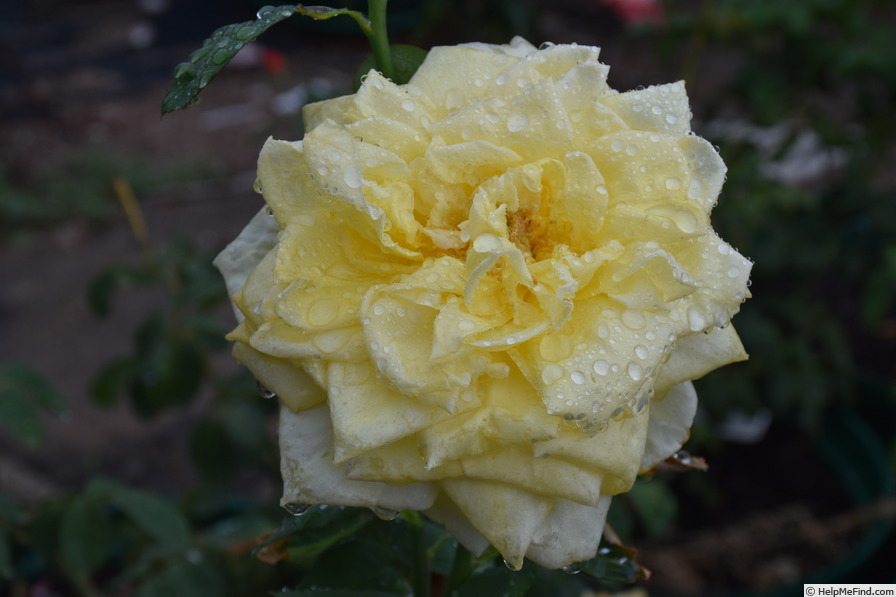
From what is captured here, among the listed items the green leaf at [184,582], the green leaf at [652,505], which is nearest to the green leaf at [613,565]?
the green leaf at [184,582]

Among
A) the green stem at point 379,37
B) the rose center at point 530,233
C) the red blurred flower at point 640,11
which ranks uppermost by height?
the green stem at point 379,37

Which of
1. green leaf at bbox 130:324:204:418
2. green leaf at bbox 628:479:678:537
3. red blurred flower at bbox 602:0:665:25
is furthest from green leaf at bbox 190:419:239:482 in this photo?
red blurred flower at bbox 602:0:665:25

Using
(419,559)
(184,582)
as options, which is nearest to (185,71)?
(419,559)

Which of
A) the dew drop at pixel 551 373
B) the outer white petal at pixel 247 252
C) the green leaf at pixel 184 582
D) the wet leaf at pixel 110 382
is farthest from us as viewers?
the wet leaf at pixel 110 382

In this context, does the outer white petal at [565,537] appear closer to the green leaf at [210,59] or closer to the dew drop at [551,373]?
the dew drop at [551,373]

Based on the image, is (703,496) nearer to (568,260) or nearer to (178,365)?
(178,365)

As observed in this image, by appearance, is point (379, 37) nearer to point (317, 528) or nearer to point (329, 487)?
point (329, 487)

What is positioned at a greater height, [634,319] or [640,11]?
[634,319]

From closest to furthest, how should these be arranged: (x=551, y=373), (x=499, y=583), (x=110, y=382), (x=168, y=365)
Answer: (x=551, y=373), (x=499, y=583), (x=168, y=365), (x=110, y=382)
